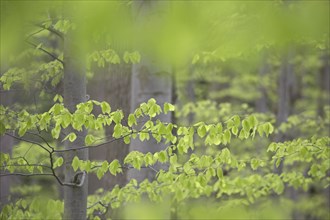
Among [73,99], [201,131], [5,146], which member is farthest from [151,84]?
[5,146]

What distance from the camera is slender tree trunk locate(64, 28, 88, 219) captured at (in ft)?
12.2

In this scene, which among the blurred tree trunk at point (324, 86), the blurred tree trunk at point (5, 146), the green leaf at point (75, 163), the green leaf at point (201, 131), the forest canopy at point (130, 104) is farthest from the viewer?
the blurred tree trunk at point (324, 86)

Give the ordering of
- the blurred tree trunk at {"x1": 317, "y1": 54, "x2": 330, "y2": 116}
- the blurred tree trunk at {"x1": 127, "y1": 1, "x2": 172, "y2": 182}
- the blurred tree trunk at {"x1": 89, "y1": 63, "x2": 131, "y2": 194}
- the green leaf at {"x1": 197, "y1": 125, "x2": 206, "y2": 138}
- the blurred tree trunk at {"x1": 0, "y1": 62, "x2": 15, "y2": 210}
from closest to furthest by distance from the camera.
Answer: the green leaf at {"x1": 197, "y1": 125, "x2": 206, "y2": 138}, the blurred tree trunk at {"x1": 0, "y1": 62, "x2": 15, "y2": 210}, the blurred tree trunk at {"x1": 127, "y1": 1, "x2": 172, "y2": 182}, the blurred tree trunk at {"x1": 89, "y1": 63, "x2": 131, "y2": 194}, the blurred tree trunk at {"x1": 317, "y1": 54, "x2": 330, "y2": 116}

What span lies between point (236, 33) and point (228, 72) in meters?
9.34

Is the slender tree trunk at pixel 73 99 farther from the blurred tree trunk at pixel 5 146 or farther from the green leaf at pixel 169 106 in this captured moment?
the green leaf at pixel 169 106

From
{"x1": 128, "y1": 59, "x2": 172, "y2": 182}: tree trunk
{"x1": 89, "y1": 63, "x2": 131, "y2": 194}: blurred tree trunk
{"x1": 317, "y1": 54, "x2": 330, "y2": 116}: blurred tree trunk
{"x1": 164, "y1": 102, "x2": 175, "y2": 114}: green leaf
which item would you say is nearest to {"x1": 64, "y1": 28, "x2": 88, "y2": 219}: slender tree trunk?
{"x1": 128, "y1": 59, "x2": 172, "y2": 182}: tree trunk

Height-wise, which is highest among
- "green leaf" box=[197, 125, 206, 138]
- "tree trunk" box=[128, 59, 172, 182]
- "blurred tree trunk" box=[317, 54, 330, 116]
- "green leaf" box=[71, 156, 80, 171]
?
"blurred tree trunk" box=[317, 54, 330, 116]

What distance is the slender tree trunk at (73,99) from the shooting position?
12.2 ft

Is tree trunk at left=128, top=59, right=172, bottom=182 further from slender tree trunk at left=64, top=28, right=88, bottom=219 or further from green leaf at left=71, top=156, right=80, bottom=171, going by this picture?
green leaf at left=71, top=156, right=80, bottom=171

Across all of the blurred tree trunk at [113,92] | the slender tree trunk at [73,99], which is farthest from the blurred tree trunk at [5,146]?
the blurred tree trunk at [113,92]

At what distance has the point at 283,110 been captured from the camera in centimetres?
941

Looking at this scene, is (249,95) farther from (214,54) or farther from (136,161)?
(136,161)

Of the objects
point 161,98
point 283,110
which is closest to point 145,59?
point 161,98

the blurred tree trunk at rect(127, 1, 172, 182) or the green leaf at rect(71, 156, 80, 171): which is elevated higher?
the blurred tree trunk at rect(127, 1, 172, 182)
